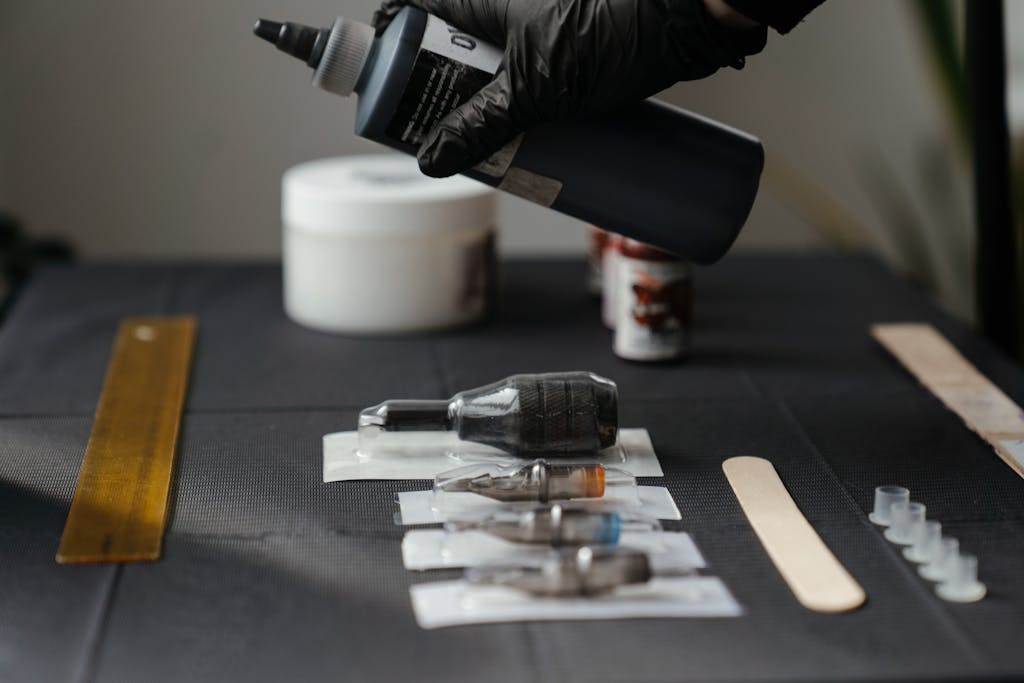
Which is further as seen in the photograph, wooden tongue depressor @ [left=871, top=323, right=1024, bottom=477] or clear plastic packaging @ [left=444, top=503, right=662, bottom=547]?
wooden tongue depressor @ [left=871, top=323, right=1024, bottom=477]

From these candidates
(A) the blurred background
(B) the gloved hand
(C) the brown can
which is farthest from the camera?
(A) the blurred background

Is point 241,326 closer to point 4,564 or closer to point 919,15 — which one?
point 4,564

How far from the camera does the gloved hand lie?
2.99 ft

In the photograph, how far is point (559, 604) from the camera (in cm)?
75

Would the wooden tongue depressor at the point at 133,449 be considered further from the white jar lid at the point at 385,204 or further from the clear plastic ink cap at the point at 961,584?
the clear plastic ink cap at the point at 961,584

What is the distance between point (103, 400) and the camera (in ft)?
3.70

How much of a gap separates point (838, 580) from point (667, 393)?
403 mm

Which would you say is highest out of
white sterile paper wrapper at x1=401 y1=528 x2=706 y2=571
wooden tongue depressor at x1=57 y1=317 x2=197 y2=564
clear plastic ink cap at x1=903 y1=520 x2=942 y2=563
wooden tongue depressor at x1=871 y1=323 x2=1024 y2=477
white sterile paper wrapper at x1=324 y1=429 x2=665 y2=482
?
clear plastic ink cap at x1=903 y1=520 x2=942 y2=563

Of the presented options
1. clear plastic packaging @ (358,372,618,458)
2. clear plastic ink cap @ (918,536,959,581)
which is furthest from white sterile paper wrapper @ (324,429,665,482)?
clear plastic ink cap @ (918,536,959,581)

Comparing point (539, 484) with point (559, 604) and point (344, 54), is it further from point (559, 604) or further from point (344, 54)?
point (344, 54)

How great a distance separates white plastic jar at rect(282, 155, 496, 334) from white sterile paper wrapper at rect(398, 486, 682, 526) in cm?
43

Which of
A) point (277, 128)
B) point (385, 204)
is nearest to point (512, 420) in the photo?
point (385, 204)

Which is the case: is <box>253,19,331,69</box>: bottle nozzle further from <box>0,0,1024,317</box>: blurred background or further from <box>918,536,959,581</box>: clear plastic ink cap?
<box>0,0,1024,317</box>: blurred background

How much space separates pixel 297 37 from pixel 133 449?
14.7 inches
